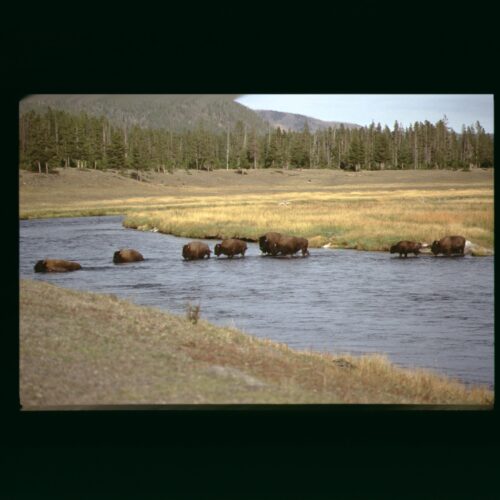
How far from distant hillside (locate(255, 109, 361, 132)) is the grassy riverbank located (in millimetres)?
2822

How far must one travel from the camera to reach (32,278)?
25.5 ft

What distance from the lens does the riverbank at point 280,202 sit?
8469 millimetres

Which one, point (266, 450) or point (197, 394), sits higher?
point (197, 394)

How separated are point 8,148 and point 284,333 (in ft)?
12.2

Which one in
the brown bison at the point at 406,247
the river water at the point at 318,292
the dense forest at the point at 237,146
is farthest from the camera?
the brown bison at the point at 406,247

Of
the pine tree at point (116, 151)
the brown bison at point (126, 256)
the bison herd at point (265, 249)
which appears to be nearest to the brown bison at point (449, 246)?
the bison herd at point (265, 249)

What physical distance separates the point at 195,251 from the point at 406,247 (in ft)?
8.68

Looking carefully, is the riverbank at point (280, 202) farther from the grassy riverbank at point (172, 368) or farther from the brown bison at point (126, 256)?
the grassy riverbank at point (172, 368)

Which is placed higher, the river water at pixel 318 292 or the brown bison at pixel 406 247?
the brown bison at pixel 406 247

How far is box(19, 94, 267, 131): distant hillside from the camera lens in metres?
7.71

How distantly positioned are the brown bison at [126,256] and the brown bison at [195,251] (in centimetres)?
56

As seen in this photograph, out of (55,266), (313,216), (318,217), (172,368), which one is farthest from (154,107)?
(172,368)
